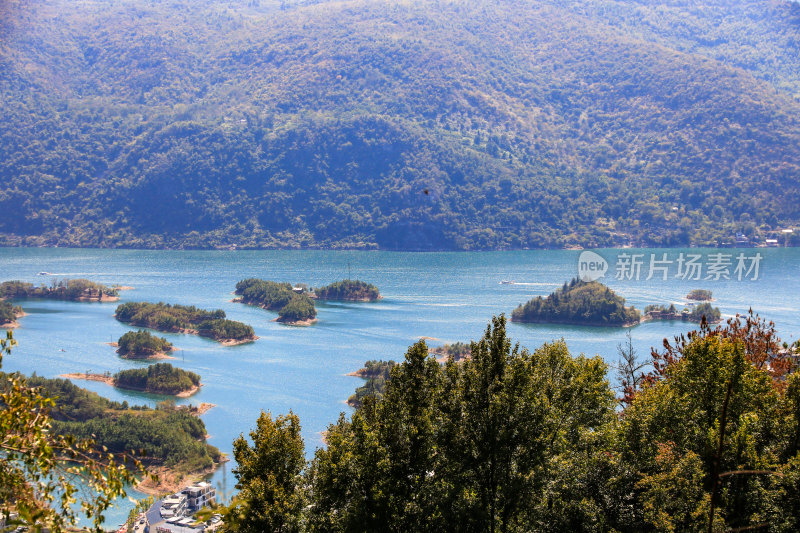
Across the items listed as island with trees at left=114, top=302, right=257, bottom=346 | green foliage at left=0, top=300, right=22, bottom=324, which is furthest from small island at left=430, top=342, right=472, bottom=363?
green foliage at left=0, top=300, right=22, bottom=324

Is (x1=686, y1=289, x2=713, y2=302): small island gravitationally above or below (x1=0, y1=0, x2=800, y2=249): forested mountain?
below

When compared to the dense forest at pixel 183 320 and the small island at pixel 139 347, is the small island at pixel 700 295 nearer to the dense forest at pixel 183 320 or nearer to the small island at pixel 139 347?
the dense forest at pixel 183 320

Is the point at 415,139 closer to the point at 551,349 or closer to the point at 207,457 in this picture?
the point at 207,457

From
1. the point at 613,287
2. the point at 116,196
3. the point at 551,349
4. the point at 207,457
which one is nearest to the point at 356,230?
the point at 116,196

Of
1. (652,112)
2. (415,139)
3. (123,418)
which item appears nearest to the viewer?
(123,418)

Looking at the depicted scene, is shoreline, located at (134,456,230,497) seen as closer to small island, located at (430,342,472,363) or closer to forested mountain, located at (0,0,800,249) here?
small island, located at (430,342,472,363)

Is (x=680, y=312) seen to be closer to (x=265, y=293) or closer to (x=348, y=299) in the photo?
(x=348, y=299)

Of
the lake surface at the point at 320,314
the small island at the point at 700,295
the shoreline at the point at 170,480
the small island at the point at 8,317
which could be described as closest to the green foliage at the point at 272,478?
the shoreline at the point at 170,480
